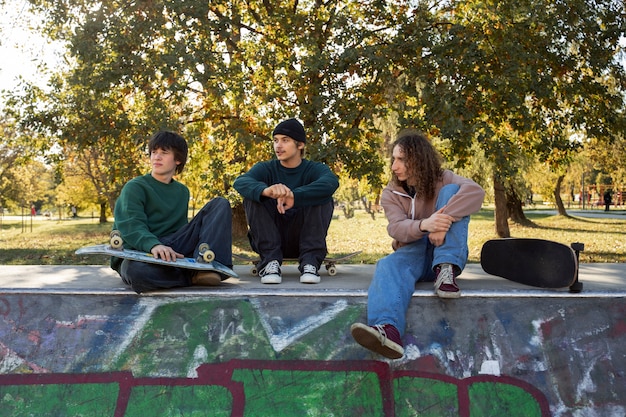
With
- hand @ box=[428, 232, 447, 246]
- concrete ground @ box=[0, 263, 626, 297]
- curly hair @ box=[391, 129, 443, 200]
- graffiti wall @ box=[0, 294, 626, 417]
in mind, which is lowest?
graffiti wall @ box=[0, 294, 626, 417]

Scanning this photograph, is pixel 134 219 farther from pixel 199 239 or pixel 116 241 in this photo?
pixel 199 239

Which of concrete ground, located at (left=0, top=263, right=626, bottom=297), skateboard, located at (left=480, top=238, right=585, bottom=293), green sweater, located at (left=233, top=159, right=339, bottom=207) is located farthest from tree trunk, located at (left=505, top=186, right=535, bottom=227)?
green sweater, located at (left=233, top=159, right=339, bottom=207)

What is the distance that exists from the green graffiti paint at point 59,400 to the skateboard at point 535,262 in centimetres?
277

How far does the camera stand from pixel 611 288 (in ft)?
11.5

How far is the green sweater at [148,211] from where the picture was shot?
3.48 m

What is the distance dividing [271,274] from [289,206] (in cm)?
49

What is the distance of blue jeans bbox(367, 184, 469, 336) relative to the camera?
10.1 ft

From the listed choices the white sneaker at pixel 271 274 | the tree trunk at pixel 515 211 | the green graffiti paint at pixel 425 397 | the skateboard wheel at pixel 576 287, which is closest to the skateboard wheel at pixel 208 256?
the white sneaker at pixel 271 274

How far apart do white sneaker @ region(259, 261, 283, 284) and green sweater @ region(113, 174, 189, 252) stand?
729 millimetres

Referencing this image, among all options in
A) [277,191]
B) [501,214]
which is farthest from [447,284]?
[501,214]

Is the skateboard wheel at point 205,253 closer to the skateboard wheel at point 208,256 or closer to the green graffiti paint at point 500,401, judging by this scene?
the skateboard wheel at point 208,256

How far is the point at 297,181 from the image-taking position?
4188 millimetres

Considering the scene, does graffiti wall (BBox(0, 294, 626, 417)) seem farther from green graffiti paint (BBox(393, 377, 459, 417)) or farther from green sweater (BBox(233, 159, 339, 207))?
green sweater (BBox(233, 159, 339, 207))

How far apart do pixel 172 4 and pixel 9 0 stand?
5.88m
